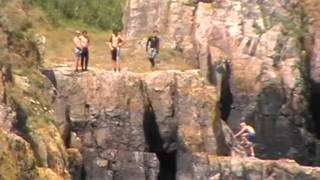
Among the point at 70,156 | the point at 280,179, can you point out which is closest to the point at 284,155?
the point at 280,179

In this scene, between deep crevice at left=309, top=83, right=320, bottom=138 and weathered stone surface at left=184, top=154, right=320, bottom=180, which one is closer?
weathered stone surface at left=184, top=154, right=320, bottom=180

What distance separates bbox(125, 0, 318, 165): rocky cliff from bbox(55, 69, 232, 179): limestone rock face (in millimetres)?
5698

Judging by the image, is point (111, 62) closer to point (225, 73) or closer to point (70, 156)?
point (225, 73)

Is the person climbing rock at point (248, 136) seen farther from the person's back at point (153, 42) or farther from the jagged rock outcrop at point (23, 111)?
the jagged rock outcrop at point (23, 111)

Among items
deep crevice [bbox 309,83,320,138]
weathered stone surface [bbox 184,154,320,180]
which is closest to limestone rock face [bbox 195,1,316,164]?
deep crevice [bbox 309,83,320,138]

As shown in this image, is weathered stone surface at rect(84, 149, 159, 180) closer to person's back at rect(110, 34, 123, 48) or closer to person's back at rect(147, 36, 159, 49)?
person's back at rect(110, 34, 123, 48)

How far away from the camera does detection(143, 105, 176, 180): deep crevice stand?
39.8 m

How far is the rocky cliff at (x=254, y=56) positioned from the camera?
46.3 metres

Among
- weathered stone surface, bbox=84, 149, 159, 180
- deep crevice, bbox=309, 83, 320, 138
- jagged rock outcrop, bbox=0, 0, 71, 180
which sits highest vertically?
jagged rock outcrop, bbox=0, 0, 71, 180

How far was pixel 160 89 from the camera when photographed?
4047 cm

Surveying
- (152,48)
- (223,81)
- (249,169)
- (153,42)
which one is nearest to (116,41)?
(152,48)

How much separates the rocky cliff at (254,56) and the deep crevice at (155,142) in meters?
6.21

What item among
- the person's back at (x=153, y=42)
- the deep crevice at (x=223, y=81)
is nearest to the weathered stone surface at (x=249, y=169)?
the person's back at (x=153, y=42)

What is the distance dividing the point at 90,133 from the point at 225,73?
378 inches
